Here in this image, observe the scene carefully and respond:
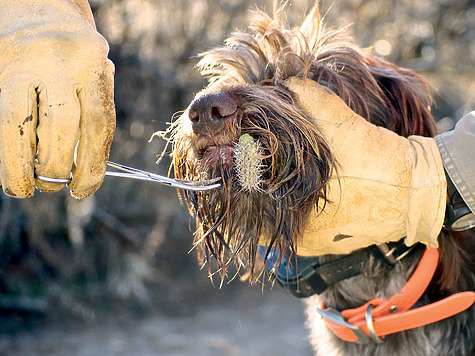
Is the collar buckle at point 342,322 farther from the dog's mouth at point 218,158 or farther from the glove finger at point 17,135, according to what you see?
the glove finger at point 17,135

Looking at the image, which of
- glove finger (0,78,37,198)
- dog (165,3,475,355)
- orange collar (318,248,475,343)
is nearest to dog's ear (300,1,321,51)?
dog (165,3,475,355)

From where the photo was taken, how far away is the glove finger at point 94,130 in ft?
6.22

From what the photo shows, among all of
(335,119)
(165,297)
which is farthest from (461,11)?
(335,119)

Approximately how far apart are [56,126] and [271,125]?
782 mm

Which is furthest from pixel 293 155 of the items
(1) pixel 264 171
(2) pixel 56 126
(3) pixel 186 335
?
(3) pixel 186 335

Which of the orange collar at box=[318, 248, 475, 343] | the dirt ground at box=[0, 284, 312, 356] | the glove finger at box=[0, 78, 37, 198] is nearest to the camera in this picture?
the glove finger at box=[0, 78, 37, 198]

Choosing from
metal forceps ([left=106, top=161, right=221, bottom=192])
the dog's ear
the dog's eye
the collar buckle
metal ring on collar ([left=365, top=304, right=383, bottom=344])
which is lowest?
the collar buckle

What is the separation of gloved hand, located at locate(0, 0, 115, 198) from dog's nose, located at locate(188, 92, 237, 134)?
0.35 metres

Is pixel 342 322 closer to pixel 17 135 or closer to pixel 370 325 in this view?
pixel 370 325

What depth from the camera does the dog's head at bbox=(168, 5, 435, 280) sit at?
212cm

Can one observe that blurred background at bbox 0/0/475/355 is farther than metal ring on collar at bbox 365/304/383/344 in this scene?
Yes

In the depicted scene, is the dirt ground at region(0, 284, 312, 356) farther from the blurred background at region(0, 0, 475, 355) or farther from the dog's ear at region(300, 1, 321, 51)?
the dog's ear at region(300, 1, 321, 51)

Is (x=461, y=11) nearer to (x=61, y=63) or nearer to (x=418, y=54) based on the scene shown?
(x=418, y=54)

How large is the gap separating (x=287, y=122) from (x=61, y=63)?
843mm
